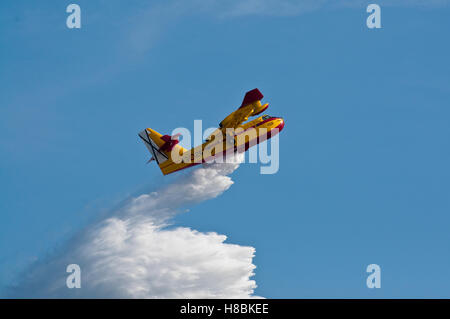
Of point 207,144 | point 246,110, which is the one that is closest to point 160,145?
point 207,144

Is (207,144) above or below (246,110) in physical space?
below

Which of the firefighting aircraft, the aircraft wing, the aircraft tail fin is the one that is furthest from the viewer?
the aircraft tail fin

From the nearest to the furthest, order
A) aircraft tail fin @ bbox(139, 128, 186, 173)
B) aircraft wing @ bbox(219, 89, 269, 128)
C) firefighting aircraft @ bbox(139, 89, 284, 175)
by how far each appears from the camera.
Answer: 1. aircraft wing @ bbox(219, 89, 269, 128)
2. firefighting aircraft @ bbox(139, 89, 284, 175)
3. aircraft tail fin @ bbox(139, 128, 186, 173)

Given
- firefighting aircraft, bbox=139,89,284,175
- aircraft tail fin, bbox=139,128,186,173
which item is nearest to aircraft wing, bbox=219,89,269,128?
firefighting aircraft, bbox=139,89,284,175

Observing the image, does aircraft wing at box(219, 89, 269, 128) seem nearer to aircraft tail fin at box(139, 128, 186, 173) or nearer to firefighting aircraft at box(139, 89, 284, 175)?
firefighting aircraft at box(139, 89, 284, 175)

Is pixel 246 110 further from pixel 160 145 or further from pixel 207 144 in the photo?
pixel 160 145

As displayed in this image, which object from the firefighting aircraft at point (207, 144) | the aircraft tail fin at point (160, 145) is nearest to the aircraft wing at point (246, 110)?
the firefighting aircraft at point (207, 144)

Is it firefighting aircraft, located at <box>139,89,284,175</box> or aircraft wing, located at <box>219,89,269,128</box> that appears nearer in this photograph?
aircraft wing, located at <box>219,89,269,128</box>

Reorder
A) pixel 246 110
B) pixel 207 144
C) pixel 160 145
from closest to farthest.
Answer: pixel 246 110 < pixel 207 144 < pixel 160 145

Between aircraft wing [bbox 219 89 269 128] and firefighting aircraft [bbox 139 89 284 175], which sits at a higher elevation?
aircraft wing [bbox 219 89 269 128]

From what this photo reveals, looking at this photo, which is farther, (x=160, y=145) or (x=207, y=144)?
(x=160, y=145)

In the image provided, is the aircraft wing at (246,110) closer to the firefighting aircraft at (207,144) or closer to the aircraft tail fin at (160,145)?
the firefighting aircraft at (207,144)
